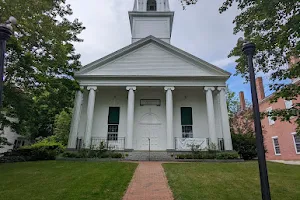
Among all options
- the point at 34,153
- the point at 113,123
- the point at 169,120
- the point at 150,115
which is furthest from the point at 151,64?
the point at 34,153

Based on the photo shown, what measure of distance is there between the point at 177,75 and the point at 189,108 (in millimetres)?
2922

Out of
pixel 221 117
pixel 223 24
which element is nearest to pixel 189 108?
pixel 221 117

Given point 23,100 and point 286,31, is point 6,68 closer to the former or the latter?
point 23,100

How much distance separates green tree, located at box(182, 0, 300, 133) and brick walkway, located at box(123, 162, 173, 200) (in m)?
3.86

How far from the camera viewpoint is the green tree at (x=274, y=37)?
5.88 meters

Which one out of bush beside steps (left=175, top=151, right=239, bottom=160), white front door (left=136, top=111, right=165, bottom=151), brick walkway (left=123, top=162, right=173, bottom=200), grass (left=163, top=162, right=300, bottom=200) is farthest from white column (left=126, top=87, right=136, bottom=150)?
grass (left=163, top=162, right=300, bottom=200)

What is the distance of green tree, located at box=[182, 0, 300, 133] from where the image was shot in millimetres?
5875

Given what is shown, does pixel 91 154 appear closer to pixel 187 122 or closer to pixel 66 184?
pixel 66 184

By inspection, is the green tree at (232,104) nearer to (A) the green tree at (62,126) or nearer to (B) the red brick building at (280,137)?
(B) the red brick building at (280,137)

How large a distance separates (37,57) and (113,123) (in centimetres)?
717

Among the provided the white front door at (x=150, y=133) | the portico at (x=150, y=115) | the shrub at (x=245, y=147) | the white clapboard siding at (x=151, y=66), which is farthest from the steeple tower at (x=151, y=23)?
the shrub at (x=245, y=147)

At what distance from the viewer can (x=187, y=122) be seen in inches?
652

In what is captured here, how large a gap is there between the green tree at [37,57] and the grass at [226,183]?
A: 7.77m

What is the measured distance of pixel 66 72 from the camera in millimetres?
13125
